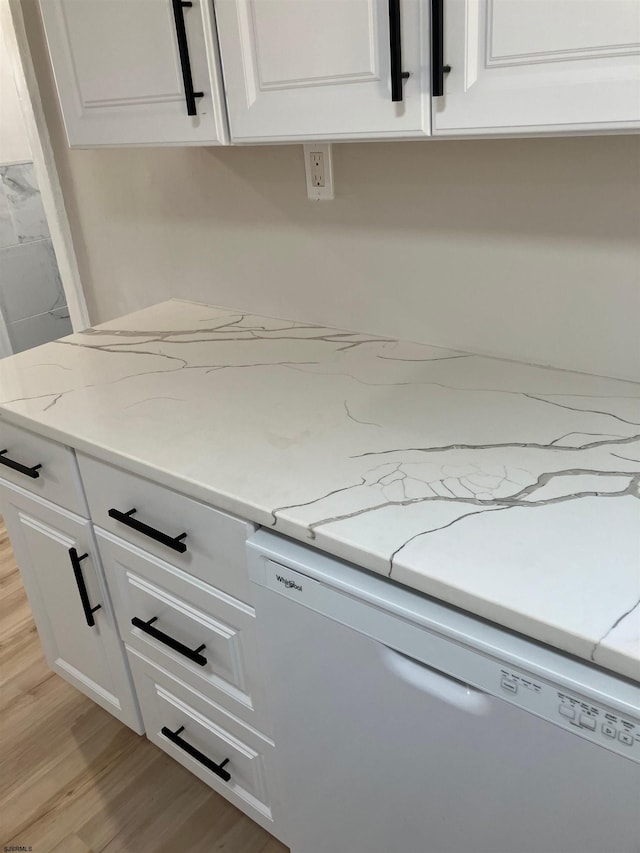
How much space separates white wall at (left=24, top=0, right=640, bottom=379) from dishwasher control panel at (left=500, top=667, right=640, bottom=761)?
70 cm

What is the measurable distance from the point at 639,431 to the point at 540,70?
57 centimetres

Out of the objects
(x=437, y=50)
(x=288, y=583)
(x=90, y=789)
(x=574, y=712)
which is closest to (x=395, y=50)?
(x=437, y=50)

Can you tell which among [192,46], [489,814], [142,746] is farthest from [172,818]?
[192,46]

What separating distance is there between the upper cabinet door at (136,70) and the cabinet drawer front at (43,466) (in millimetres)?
627

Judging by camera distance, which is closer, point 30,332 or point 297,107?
point 297,107

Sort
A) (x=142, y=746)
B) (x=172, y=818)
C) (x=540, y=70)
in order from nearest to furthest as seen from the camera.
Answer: (x=540, y=70)
(x=172, y=818)
(x=142, y=746)

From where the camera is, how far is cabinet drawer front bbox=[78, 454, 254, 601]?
3.57ft

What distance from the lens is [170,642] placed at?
1.31 meters

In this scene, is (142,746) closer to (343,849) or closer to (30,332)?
(343,849)

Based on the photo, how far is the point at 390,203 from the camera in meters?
1.42

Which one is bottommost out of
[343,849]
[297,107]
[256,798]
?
[256,798]

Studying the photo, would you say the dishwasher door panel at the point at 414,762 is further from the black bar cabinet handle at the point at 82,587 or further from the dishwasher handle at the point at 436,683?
the black bar cabinet handle at the point at 82,587

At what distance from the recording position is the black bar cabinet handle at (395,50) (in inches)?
35.5

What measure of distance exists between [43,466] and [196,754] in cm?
69
